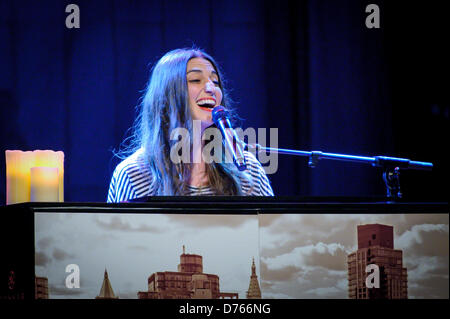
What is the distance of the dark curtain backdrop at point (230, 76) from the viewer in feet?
10.6

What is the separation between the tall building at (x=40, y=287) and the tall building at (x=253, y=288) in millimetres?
476

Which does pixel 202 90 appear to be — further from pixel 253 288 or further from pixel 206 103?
pixel 253 288

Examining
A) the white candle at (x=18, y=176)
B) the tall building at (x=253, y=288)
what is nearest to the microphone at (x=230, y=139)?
the tall building at (x=253, y=288)

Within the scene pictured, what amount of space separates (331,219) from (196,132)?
4.38 ft

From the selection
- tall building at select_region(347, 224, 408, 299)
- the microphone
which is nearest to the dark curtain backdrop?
the microphone

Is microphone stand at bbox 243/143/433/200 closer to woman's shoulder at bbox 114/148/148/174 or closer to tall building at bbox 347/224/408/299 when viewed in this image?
tall building at bbox 347/224/408/299

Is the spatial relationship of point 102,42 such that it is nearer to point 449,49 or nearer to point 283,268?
point 449,49

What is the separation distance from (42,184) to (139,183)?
0.43m

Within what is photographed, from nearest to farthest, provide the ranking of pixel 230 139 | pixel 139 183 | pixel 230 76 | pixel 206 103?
pixel 230 139
pixel 139 183
pixel 206 103
pixel 230 76

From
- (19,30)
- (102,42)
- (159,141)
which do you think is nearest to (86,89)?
(102,42)

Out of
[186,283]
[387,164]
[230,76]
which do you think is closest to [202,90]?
[230,76]

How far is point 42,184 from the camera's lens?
246cm

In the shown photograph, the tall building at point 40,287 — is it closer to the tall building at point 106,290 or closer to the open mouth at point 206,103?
the tall building at point 106,290

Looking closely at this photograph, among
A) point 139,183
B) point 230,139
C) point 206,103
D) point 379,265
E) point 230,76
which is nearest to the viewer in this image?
point 379,265
